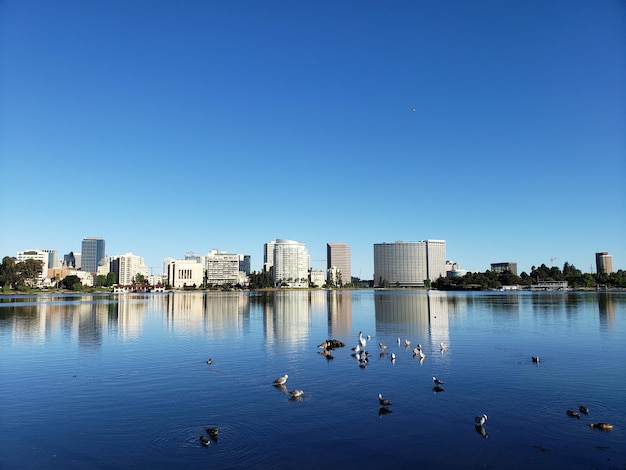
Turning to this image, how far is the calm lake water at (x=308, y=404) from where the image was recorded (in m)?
18.2

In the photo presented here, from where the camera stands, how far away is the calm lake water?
1817 centimetres

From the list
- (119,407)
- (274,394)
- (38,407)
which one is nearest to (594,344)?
(274,394)

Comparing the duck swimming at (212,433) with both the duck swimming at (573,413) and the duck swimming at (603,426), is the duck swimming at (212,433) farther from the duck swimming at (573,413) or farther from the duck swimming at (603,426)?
the duck swimming at (573,413)

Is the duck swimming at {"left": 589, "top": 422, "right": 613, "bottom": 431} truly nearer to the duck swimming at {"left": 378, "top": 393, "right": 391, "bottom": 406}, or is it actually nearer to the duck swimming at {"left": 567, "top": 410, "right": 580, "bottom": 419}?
the duck swimming at {"left": 567, "top": 410, "right": 580, "bottom": 419}

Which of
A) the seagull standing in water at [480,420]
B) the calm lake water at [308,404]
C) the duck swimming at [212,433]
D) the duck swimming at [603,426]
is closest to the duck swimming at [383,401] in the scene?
the calm lake water at [308,404]

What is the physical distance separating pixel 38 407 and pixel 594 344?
48232 millimetres

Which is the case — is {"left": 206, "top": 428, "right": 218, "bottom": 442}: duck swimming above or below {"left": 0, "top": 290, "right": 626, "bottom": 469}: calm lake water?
above

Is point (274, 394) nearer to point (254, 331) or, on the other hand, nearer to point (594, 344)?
point (254, 331)

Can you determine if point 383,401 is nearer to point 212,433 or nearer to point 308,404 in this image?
point 308,404

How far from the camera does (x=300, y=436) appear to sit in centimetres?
2014

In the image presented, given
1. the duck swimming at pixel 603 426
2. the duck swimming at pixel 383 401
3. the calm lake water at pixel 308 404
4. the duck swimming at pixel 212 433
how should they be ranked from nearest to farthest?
the calm lake water at pixel 308 404 → the duck swimming at pixel 212 433 → the duck swimming at pixel 603 426 → the duck swimming at pixel 383 401

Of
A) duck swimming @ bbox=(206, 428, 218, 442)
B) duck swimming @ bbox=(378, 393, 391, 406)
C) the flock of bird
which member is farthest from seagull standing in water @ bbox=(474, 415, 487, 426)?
duck swimming @ bbox=(206, 428, 218, 442)

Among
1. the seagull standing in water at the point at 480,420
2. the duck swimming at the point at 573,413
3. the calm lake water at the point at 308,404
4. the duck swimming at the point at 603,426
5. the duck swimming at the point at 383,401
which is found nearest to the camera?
the calm lake water at the point at 308,404

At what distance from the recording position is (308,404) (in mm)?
24953
